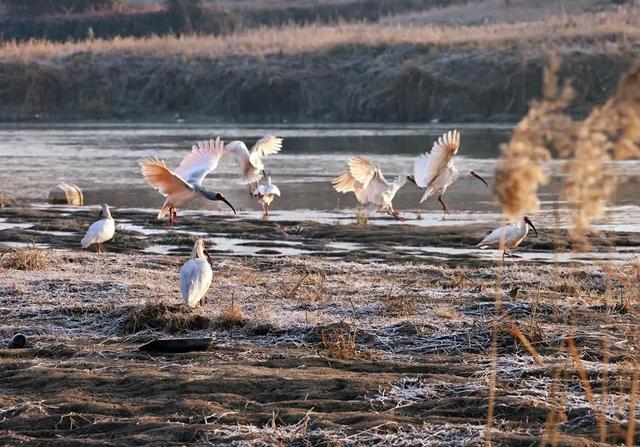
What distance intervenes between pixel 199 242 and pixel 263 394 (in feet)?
11.4

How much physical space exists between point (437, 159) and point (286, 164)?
1121cm

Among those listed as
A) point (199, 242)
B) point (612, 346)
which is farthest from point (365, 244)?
point (612, 346)

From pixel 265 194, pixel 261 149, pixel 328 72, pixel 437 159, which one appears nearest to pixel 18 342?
pixel 437 159

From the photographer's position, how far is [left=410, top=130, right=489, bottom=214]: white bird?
1426cm

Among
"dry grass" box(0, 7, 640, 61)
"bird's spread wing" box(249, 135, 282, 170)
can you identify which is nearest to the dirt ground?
"bird's spread wing" box(249, 135, 282, 170)

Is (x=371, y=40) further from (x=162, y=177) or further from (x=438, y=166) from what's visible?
(x=162, y=177)

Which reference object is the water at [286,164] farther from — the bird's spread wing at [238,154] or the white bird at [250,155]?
the bird's spread wing at [238,154]

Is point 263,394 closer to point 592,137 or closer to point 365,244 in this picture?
point 592,137

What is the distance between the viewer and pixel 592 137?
325cm

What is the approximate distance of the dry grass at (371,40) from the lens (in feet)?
131

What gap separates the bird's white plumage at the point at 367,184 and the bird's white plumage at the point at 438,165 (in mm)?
425

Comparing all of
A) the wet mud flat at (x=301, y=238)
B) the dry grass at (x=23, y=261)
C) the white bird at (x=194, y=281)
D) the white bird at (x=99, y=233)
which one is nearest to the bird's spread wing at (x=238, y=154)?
the wet mud flat at (x=301, y=238)

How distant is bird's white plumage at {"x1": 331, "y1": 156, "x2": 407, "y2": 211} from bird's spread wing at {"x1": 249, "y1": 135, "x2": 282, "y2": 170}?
4.50 ft

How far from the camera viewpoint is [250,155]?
1669 cm
